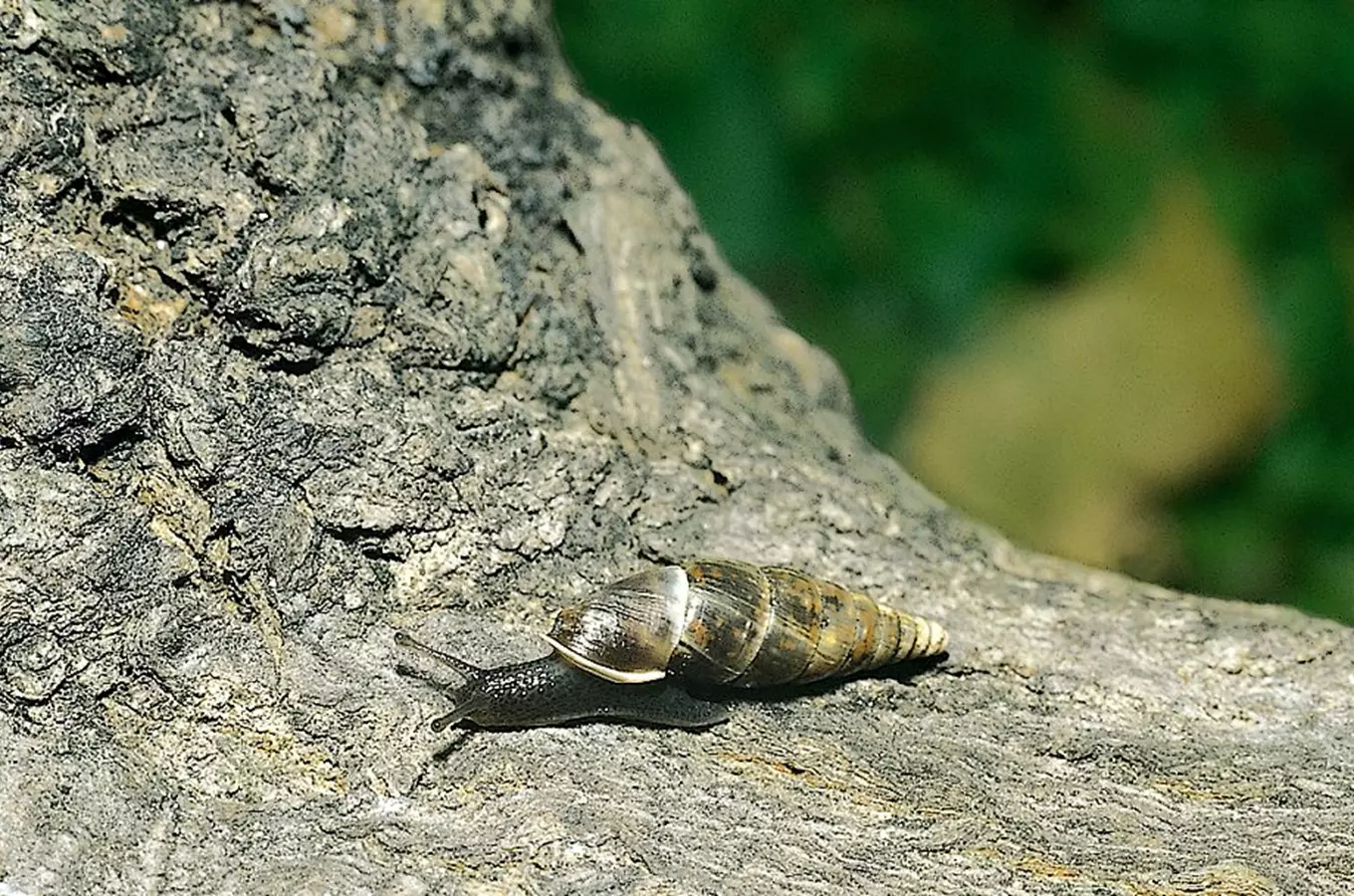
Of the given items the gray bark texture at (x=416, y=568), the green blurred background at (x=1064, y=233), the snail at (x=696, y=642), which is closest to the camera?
the gray bark texture at (x=416, y=568)

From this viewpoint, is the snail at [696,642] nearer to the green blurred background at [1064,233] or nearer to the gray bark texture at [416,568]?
the gray bark texture at [416,568]

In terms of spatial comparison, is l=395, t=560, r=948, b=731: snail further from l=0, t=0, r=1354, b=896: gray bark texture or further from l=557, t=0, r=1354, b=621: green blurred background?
l=557, t=0, r=1354, b=621: green blurred background

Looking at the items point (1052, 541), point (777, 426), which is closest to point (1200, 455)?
point (1052, 541)

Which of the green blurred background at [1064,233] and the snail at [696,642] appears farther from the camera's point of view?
the green blurred background at [1064,233]

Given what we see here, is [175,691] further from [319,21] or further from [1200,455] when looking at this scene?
[1200,455]

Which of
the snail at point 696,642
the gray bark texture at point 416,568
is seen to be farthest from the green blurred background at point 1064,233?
the snail at point 696,642

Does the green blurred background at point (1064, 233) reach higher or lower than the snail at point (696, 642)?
higher

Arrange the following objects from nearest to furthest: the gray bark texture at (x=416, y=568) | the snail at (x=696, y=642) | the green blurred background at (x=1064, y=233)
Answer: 1. the gray bark texture at (x=416, y=568)
2. the snail at (x=696, y=642)
3. the green blurred background at (x=1064, y=233)

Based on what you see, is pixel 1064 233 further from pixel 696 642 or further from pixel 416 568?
pixel 416 568
